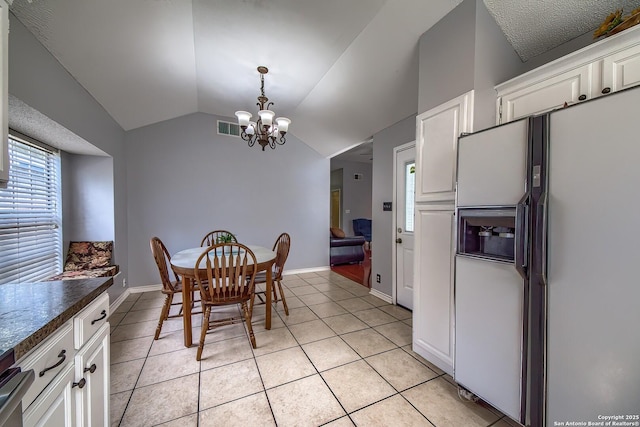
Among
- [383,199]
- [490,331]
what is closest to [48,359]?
[490,331]

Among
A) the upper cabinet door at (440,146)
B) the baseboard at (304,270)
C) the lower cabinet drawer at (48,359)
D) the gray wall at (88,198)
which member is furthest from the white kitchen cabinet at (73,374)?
the baseboard at (304,270)

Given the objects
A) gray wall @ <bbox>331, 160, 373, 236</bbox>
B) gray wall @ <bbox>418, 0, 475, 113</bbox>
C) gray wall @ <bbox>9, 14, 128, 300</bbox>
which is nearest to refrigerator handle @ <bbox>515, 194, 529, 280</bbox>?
gray wall @ <bbox>418, 0, 475, 113</bbox>

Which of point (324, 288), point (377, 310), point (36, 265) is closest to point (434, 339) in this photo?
point (377, 310)

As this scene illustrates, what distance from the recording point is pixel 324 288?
380cm

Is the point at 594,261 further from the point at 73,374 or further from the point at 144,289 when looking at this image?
the point at 144,289

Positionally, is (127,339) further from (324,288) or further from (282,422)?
(324,288)

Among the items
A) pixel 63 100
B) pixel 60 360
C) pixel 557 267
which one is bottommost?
pixel 60 360

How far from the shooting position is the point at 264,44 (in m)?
2.27

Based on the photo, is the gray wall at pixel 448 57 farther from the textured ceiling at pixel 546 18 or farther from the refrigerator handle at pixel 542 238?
the refrigerator handle at pixel 542 238

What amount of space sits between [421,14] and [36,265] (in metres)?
4.22

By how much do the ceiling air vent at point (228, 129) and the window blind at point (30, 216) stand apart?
2.06 meters

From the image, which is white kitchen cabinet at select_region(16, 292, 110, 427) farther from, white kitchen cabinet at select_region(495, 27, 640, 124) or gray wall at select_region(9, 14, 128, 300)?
white kitchen cabinet at select_region(495, 27, 640, 124)

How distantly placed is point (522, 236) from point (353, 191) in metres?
6.43

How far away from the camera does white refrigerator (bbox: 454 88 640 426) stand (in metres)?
0.94
